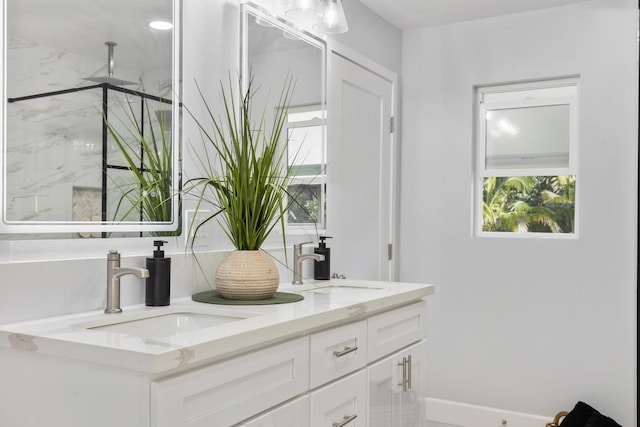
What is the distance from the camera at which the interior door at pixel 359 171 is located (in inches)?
113

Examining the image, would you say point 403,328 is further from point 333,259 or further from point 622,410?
point 622,410

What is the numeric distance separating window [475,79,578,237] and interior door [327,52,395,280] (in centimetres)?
55

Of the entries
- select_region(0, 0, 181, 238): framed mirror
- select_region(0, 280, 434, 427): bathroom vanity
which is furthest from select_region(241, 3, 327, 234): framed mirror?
select_region(0, 280, 434, 427): bathroom vanity

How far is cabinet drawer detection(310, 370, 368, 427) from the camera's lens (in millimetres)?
1598

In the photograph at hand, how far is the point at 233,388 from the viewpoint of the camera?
1.28m

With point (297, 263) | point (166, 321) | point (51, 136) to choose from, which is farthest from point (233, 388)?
point (297, 263)

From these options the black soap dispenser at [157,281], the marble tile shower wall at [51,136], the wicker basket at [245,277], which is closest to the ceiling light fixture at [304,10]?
the marble tile shower wall at [51,136]

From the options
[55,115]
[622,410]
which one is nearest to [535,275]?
[622,410]

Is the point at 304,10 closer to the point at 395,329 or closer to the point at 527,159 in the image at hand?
the point at 395,329

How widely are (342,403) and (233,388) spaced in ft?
1.77

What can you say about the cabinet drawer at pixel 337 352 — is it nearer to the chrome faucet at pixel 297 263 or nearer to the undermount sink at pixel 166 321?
the undermount sink at pixel 166 321

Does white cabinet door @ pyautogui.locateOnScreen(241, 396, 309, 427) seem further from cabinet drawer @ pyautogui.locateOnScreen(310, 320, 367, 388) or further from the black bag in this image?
the black bag

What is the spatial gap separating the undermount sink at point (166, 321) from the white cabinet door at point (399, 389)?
55cm

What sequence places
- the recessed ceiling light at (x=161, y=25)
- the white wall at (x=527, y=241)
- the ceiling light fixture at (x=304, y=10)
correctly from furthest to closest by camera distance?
the white wall at (x=527, y=241), the ceiling light fixture at (x=304, y=10), the recessed ceiling light at (x=161, y=25)
